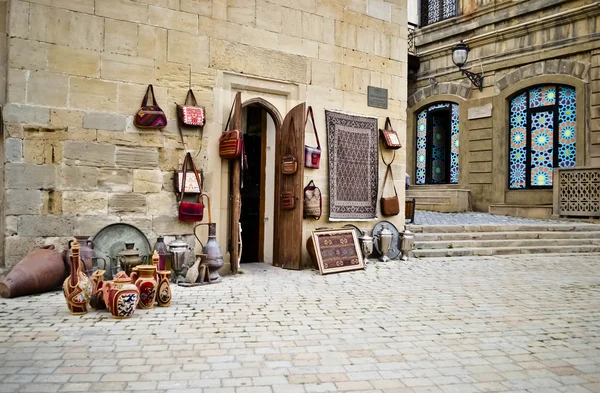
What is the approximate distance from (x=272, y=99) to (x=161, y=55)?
1.65 metres

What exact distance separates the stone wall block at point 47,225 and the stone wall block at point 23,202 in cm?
8

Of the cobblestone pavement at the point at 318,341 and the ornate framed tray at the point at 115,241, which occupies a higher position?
the ornate framed tray at the point at 115,241

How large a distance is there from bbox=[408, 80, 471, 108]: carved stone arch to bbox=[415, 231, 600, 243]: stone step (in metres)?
5.97

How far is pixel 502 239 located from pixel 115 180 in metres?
6.84

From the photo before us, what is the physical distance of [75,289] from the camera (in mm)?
4059

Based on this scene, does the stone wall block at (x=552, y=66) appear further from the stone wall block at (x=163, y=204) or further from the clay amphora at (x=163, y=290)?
the clay amphora at (x=163, y=290)

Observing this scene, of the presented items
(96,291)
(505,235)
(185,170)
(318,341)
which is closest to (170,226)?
(185,170)

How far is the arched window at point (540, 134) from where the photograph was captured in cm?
1230

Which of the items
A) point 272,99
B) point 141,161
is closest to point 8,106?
point 141,161

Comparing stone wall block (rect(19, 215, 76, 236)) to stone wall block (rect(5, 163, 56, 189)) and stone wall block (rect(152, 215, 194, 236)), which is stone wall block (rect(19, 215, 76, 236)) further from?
stone wall block (rect(152, 215, 194, 236))

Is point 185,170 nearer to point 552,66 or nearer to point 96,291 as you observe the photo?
point 96,291

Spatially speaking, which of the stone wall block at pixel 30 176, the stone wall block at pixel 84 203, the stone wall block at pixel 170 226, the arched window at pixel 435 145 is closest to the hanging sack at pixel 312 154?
the stone wall block at pixel 170 226

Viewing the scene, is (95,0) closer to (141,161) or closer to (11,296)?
(141,161)

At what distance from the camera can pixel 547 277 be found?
6.38 m
